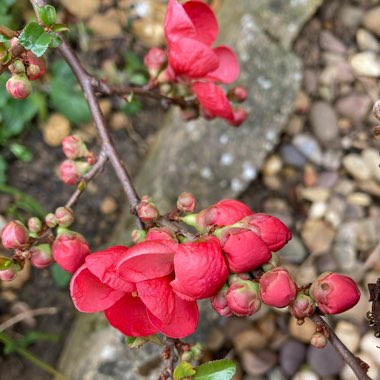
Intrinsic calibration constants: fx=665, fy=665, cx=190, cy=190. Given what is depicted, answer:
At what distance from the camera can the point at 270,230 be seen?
34.0 inches

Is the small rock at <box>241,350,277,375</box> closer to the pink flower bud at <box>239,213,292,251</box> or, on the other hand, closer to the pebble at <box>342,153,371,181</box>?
the pebble at <box>342,153,371,181</box>

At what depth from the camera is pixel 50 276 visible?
5.95ft

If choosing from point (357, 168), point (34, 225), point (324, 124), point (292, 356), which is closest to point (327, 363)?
point (292, 356)

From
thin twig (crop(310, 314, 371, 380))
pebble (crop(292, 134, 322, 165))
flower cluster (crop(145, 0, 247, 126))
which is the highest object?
flower cluster (crop(145, 0, 247, 126))

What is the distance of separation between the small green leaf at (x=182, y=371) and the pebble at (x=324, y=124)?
113 centimetres

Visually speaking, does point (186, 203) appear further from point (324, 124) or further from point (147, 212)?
point (324, 124)

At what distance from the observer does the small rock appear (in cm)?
175

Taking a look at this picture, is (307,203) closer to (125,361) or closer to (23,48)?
(125,361)

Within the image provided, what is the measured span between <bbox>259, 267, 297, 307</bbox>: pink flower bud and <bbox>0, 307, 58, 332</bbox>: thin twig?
3.38 feet

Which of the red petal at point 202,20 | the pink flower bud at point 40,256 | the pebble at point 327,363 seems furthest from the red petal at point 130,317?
the pebble at point 327,363

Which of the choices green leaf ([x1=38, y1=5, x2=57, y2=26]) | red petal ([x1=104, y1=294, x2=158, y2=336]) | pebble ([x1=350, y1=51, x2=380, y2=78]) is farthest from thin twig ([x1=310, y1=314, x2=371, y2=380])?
pebble ([x1=350, y1=51, x2=380, y2=78])

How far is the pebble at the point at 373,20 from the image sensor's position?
199 centimetres

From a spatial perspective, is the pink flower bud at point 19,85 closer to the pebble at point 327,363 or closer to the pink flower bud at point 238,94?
the pink flower bud at point 238,94

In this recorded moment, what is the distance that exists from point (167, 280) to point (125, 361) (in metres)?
0.74
